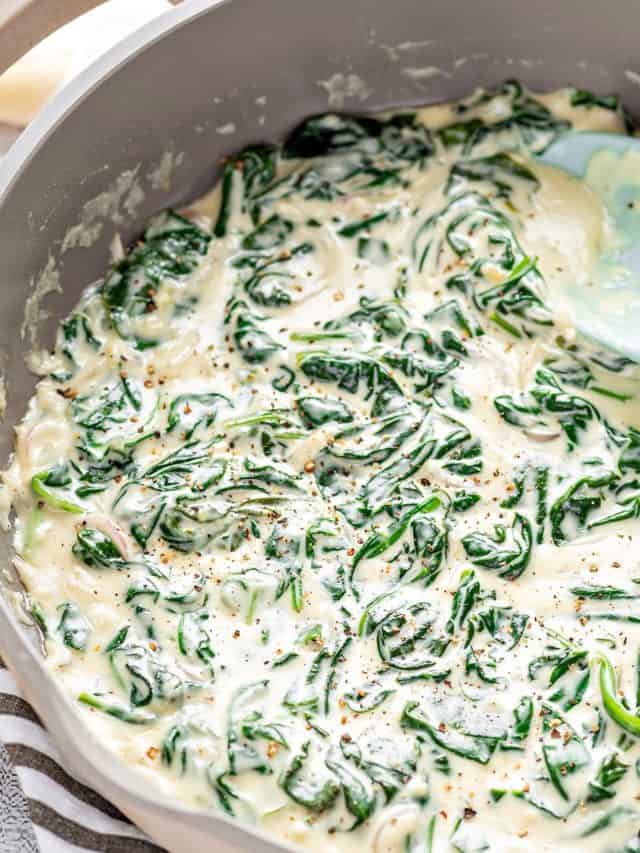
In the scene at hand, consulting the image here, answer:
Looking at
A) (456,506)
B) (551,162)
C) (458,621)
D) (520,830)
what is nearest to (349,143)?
(551,162)

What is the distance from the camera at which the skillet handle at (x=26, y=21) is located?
4125mm

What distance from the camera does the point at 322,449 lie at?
4.30 meters

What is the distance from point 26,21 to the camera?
164 inches

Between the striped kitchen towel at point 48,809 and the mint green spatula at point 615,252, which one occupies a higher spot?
the mint green spatula at point 615,252

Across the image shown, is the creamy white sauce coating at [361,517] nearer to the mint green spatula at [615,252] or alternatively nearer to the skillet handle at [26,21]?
the mint green spatula at [615,252]

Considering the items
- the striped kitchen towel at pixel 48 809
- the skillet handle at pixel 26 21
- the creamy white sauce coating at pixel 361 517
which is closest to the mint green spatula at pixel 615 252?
the creamy white sauce coating at pixel 361 517

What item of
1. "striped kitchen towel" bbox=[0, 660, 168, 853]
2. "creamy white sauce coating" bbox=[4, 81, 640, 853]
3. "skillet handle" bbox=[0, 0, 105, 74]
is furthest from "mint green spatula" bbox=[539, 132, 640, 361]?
"striped kitchen towel" bbox=[0, 660, 168, 853]

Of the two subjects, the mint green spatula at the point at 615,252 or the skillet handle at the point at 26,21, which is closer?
the skillet handle at the point at 26,21

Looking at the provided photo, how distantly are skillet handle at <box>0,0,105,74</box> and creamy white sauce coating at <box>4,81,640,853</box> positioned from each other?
1022mm

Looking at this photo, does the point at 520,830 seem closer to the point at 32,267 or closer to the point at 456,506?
the point at 456,506

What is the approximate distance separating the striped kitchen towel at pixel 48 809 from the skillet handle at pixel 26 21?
2.25 m

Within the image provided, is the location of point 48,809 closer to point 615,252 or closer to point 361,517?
point 361,517

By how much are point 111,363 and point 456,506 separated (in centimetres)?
143

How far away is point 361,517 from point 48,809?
1406 millimetres
